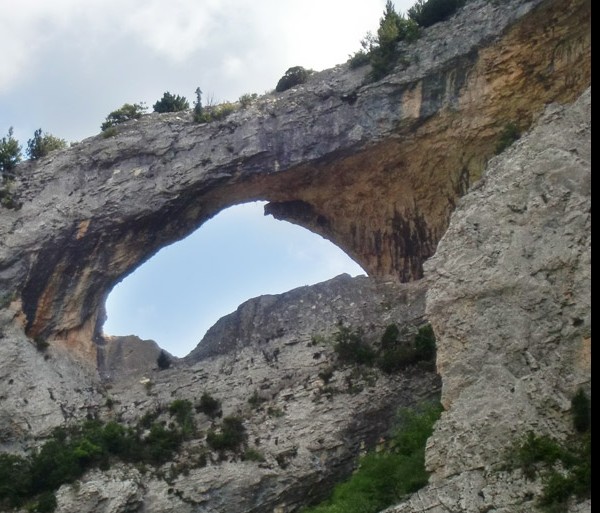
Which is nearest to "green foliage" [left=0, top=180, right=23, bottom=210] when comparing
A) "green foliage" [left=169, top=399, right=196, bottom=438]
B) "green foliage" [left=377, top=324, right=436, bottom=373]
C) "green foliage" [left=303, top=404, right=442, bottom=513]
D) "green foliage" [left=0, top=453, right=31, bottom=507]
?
"green foliage" [left=169, top=399, right=196, bottom=438]

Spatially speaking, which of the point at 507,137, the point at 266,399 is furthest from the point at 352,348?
the point at 507,137

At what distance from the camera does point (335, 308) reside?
34281 millimetres

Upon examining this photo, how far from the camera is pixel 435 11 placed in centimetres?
3569

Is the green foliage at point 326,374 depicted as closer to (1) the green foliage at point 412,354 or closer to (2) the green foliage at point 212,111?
(1) the green foliage at point 412,354

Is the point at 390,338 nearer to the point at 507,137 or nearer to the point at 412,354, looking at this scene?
the point at 412,354

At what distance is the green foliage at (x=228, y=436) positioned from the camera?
2994 centimetres

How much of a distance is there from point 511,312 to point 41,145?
2026cm

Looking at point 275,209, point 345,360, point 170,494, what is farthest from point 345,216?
point 170,494

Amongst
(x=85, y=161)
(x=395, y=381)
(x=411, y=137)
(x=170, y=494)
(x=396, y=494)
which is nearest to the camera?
(x=396, y=494)

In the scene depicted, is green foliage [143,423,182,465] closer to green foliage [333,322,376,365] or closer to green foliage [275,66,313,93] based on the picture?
green foliage [333,322,376,365]

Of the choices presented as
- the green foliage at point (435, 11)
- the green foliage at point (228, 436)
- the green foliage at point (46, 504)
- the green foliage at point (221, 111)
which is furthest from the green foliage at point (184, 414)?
the green foliage at point (435, 11)

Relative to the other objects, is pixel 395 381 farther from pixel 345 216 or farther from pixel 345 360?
pixel 345 216

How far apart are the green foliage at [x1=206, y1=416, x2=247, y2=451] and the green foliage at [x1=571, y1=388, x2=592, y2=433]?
35.5 feet

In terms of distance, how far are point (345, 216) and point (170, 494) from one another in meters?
12.4
